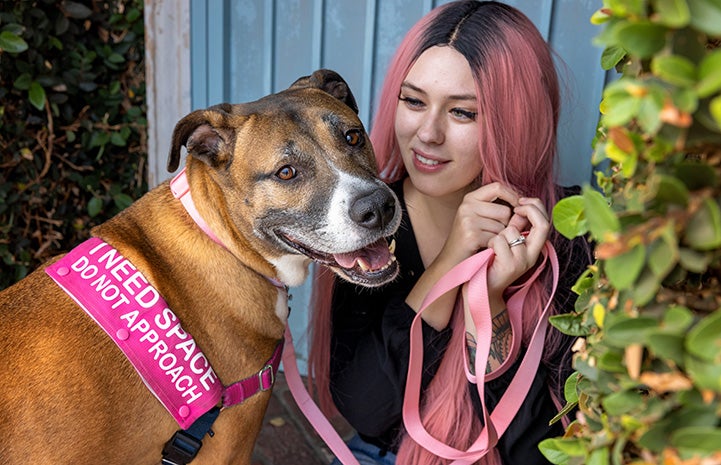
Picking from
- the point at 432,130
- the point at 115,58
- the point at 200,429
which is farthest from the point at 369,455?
the point at 115,58

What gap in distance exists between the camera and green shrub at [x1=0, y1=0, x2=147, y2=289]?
391cm

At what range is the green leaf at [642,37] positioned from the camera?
85cm

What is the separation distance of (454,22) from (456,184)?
0.60m

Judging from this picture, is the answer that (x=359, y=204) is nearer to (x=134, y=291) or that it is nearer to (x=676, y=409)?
(x=134, y=291)

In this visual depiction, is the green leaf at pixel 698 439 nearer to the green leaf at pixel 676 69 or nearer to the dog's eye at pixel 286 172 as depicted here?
the green leaf at pixel 676 69

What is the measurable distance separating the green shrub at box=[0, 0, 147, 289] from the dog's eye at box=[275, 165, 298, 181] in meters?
2.35

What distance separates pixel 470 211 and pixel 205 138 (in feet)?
3.09

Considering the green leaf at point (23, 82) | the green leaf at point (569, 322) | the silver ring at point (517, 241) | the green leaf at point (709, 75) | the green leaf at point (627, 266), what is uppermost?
the green leaf at point (709, 75)

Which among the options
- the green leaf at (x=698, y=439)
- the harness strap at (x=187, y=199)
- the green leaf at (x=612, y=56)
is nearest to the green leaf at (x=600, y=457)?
the green leaf at (x=698, y=439)

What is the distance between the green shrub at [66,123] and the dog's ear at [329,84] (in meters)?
2.06

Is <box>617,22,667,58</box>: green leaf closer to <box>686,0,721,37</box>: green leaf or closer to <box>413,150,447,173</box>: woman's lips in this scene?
<box>686,0,721,37</box>: green leaf

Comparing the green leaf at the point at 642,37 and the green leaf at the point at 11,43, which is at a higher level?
the green leaf at the point at 642,37

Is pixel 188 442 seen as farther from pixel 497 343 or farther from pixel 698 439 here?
pixel 698 439

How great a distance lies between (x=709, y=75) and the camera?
2.56ft
